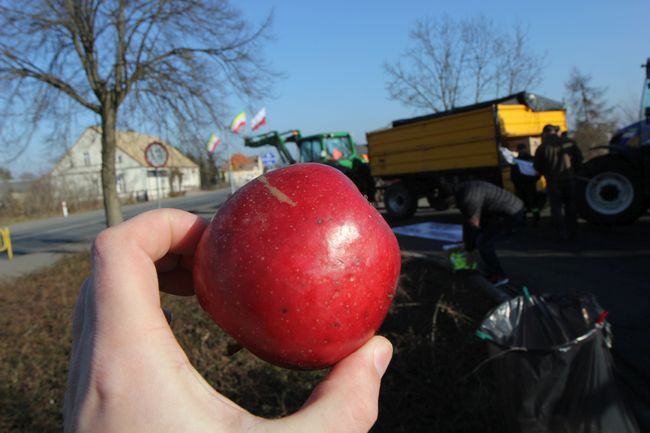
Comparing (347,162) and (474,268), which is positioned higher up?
(347,162)

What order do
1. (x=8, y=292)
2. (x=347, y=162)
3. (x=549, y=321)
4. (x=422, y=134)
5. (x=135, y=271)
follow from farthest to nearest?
(x=347, y=162) < (x=422, y=134) < (x=8, y=292) < (x=549, y=321) < (x=135, y=271)

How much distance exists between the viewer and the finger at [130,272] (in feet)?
2.94

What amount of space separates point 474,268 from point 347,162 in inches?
326

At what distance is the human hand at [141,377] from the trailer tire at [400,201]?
33.1 feet

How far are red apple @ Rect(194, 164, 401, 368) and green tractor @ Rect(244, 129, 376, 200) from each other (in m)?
11.1

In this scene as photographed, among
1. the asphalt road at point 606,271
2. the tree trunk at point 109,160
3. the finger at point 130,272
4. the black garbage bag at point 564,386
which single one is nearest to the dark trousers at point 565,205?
the asphalt road at point 606,271

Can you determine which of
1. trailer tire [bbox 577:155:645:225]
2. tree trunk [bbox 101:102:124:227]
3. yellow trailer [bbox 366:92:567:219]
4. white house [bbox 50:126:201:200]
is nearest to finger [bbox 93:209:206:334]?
tree trunk [bbox 101:102:124:227]

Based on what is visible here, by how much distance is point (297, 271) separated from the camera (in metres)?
0.98

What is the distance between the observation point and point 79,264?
784 centimetres

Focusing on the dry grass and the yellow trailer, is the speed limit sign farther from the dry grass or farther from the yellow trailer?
the yellow trailer

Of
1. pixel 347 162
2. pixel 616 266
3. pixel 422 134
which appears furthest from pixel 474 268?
pixel 347 162

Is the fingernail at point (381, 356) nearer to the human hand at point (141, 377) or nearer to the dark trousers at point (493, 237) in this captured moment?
the human hand at point (141, 377)

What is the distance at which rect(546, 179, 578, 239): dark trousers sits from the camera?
6.77m

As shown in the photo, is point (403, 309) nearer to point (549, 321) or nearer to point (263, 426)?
point (549, 321)
